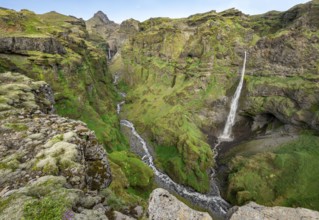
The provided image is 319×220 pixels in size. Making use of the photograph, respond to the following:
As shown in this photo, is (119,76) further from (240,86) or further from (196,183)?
(196,183)

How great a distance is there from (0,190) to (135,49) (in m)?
179

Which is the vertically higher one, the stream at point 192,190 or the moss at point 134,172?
the moss at point 134,172

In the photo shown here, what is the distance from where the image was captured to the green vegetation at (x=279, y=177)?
57.5 metres

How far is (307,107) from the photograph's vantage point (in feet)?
260

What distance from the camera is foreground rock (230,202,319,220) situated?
18141 mm

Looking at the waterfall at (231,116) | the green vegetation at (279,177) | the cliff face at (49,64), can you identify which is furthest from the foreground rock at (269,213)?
the waterfall at (231,116)

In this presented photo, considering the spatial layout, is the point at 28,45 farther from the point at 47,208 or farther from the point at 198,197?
the point at 198,197

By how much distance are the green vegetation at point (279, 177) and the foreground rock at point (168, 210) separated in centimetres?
5286

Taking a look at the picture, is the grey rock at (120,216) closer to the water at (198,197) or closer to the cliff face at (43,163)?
the cliff face at (43,163)

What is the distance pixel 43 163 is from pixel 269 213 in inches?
744

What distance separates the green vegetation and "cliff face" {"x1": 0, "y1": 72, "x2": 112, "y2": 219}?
53500 mm

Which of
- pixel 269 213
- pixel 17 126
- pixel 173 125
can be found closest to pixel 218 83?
pixel 173 125

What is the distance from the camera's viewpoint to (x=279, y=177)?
62969mm

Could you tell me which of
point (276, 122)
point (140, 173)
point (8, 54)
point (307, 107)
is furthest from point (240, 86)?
point (8, 54)
